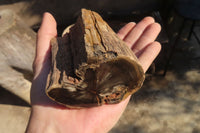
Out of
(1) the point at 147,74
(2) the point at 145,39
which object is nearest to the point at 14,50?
(2) the point at 145,39

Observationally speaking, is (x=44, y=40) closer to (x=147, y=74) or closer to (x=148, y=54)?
(x=148, y=54)

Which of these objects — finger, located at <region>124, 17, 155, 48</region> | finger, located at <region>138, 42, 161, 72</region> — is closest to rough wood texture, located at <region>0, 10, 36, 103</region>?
finger, located at <region>124, 17, 155, 48</region>

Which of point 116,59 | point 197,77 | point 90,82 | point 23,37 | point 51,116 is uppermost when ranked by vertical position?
point 116,59

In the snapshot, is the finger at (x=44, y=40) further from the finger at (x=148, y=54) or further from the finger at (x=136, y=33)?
the finger at (x=148, y=54)

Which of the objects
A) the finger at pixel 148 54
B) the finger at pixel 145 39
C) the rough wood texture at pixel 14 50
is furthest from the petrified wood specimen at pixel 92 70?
the rough wood texture at pixel 14 50

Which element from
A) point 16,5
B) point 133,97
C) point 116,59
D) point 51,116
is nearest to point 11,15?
point 16,5

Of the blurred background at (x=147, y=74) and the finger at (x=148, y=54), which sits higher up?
the finger at (x=148, y=54)

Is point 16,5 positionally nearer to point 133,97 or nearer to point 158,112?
point 133,97

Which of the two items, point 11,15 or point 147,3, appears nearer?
point 11,15
